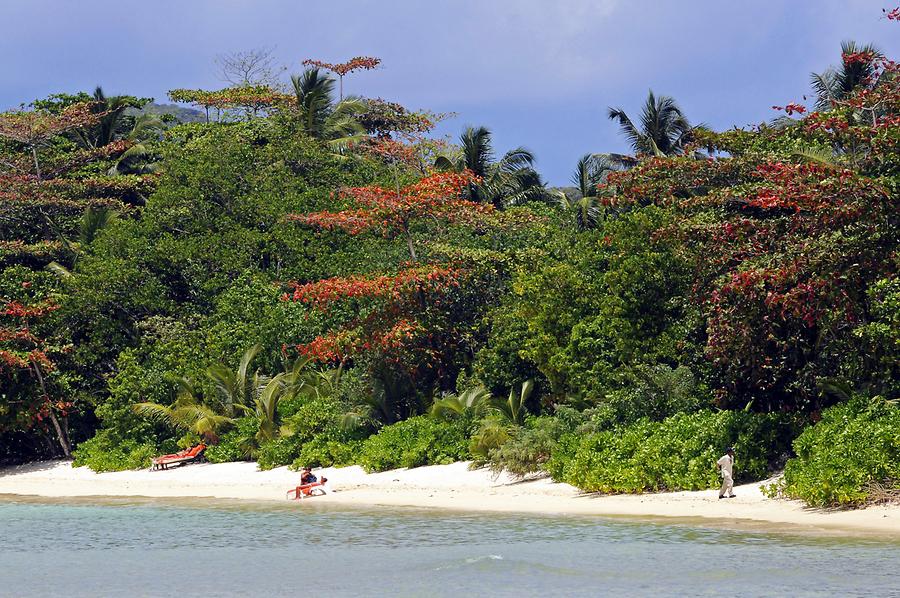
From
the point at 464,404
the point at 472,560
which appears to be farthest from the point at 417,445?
the point at 472,560

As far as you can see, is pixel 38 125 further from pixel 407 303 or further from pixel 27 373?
pixel 407 303

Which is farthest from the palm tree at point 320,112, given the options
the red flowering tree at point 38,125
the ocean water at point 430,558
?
the ocean water at point 430,558

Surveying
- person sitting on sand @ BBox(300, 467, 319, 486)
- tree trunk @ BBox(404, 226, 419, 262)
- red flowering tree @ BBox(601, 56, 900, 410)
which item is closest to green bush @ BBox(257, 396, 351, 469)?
person sitting on sand @ BBox(300, 467, 319, 486)

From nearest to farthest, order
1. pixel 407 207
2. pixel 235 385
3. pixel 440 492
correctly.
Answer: pixel 440 492 < pixel 407 207 < pixel 235 385

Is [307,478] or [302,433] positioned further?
[302,433]

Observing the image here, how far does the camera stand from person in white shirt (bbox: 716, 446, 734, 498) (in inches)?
724

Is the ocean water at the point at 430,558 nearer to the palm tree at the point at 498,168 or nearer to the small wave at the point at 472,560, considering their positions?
the small wave at the point at 472,560

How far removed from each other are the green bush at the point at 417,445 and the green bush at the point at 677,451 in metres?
4.36

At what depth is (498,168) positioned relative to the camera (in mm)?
41188

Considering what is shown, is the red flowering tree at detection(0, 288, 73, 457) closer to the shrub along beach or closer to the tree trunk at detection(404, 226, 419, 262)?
the shrub along beach

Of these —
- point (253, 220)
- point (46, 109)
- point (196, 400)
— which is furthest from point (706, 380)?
point (46, 109)

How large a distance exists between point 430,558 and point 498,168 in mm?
26451

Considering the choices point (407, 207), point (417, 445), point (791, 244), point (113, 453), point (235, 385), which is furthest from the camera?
point (113, 453)

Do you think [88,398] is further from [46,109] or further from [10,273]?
[46,109]
